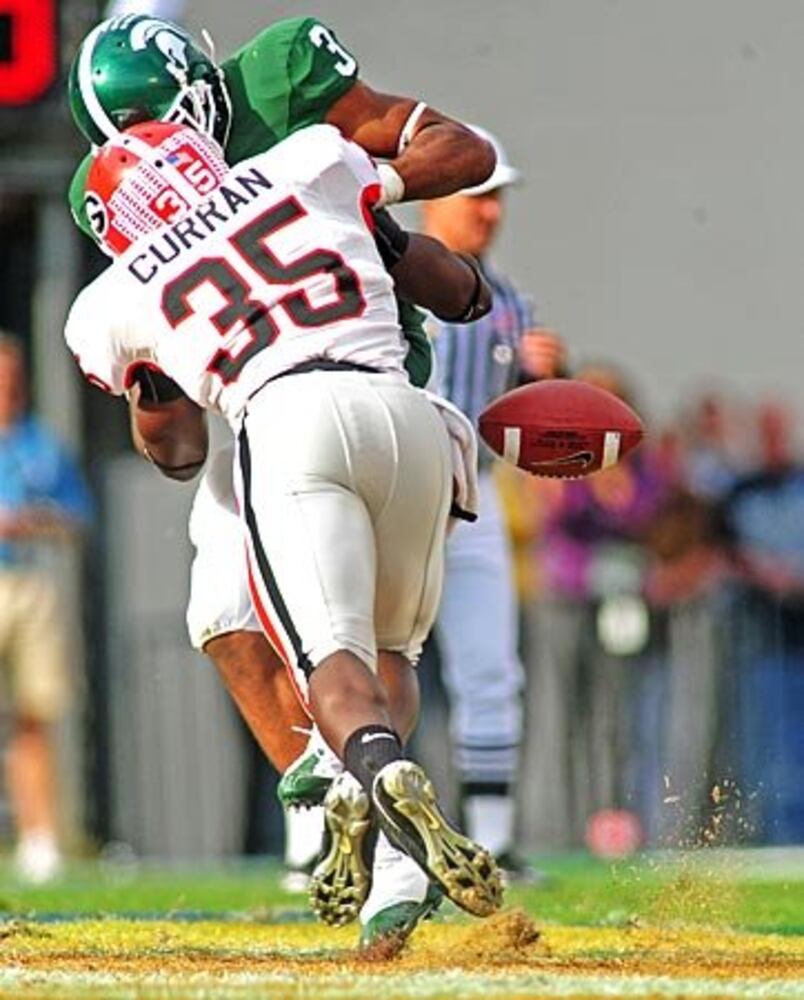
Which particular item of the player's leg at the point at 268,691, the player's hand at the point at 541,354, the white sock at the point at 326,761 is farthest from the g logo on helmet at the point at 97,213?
the player's hand at the point at 541,354

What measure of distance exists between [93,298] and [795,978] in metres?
1.87

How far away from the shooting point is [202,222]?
6328mm

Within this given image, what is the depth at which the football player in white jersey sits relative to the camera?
20.1 feet

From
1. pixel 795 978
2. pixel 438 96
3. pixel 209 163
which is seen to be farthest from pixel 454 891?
pixel 438 96

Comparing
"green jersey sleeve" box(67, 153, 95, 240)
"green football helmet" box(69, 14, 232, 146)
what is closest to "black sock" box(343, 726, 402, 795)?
"green jersey sleeve" box(67, 153, 95, 240)

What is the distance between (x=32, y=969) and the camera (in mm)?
6180

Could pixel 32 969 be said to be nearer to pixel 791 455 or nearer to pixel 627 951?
pixel 627 951

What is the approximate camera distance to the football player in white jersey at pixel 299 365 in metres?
6.13

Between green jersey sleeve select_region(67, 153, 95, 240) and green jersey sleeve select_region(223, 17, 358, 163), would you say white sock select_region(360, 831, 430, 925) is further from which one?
green jersey sleeve select_region(223, 17, 358, 163)

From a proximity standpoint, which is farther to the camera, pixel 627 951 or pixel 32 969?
pixel 627 951

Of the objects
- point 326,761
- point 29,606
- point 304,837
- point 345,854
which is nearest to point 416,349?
point 326,761

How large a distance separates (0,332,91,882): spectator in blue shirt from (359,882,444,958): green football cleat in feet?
18.9

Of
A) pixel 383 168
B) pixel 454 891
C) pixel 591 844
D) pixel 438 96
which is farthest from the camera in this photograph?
pixel 438 96

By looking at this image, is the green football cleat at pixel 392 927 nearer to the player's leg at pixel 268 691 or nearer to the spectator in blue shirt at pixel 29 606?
the player's leg at pixel 268 691
